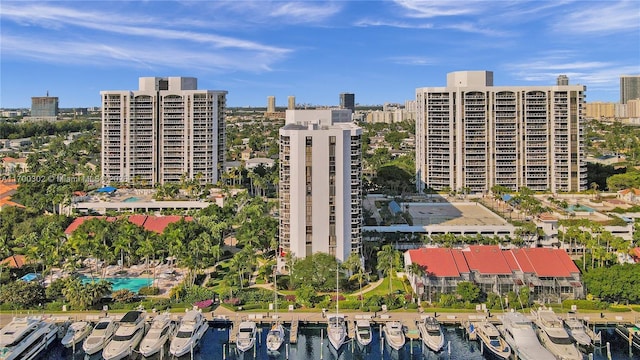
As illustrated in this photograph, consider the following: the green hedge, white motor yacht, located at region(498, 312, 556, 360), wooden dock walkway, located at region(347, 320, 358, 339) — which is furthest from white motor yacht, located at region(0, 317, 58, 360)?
the green hedge

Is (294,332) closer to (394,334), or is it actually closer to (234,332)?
(234,332)

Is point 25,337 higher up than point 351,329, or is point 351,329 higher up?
point 25,337

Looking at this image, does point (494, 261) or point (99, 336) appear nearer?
point (99, 336)

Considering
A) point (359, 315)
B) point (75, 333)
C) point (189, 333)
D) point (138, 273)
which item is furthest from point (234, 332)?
point (138, 273)

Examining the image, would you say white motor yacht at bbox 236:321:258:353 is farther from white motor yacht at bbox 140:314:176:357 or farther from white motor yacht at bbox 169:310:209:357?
white motor yacht at bbox 140:314:176:357

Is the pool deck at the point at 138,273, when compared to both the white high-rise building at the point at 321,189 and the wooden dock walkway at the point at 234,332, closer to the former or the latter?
the wooden dock walkway at the point at 234,332
